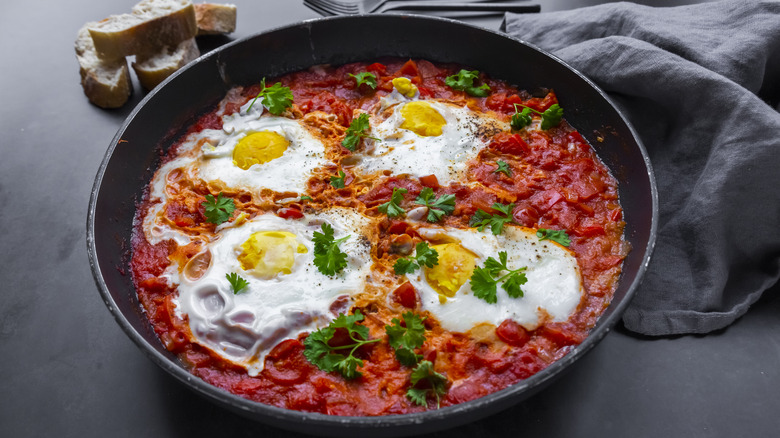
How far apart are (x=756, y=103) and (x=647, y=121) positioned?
78 centimetres

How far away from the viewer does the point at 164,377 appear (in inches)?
163

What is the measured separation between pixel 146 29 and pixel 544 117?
3323mm

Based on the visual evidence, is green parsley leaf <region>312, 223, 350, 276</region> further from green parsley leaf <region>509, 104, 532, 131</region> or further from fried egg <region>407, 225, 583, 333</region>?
green parsley leaf <region>509, 104, 532, 131</region>

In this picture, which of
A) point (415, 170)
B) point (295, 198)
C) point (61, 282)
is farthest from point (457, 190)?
point (61, 282)

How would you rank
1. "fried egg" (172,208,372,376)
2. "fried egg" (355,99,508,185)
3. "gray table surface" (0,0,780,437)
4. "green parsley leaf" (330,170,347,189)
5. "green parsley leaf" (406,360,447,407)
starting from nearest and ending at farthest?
"green parsley leaf" (406,360,447,407), "fried egg" (172,208,372,376), "gray table surface" (0,0,780,437), "green parsley leaf" (330,170,347,189), "fried egg" (355,99,508,185)

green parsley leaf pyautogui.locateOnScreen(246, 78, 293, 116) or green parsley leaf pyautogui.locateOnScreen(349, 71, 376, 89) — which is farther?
green parsley leaf pyautogui.locateOnScreen(349, 71, 376, 89)

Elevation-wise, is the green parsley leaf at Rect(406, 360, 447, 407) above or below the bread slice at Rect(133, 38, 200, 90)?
below

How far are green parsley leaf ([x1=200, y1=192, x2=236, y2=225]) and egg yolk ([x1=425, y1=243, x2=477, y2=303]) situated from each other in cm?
136

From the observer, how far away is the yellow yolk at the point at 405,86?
17.1 ft

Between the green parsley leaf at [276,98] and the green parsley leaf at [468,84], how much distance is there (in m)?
1.25

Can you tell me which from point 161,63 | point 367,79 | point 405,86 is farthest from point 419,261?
point 161,63

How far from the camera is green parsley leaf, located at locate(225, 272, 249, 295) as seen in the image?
12.8 feet

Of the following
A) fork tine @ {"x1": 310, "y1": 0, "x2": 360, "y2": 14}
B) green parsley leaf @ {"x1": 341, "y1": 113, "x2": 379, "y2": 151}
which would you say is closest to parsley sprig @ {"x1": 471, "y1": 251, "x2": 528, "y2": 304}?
green parsley leaf @ {"x1": 341, "y1": 113, "x2": 379, "y2": 151}

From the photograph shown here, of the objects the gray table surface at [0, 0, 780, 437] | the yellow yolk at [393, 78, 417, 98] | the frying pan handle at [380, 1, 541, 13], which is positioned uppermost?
the frying pan handle at [380, 1, 541, 13]
